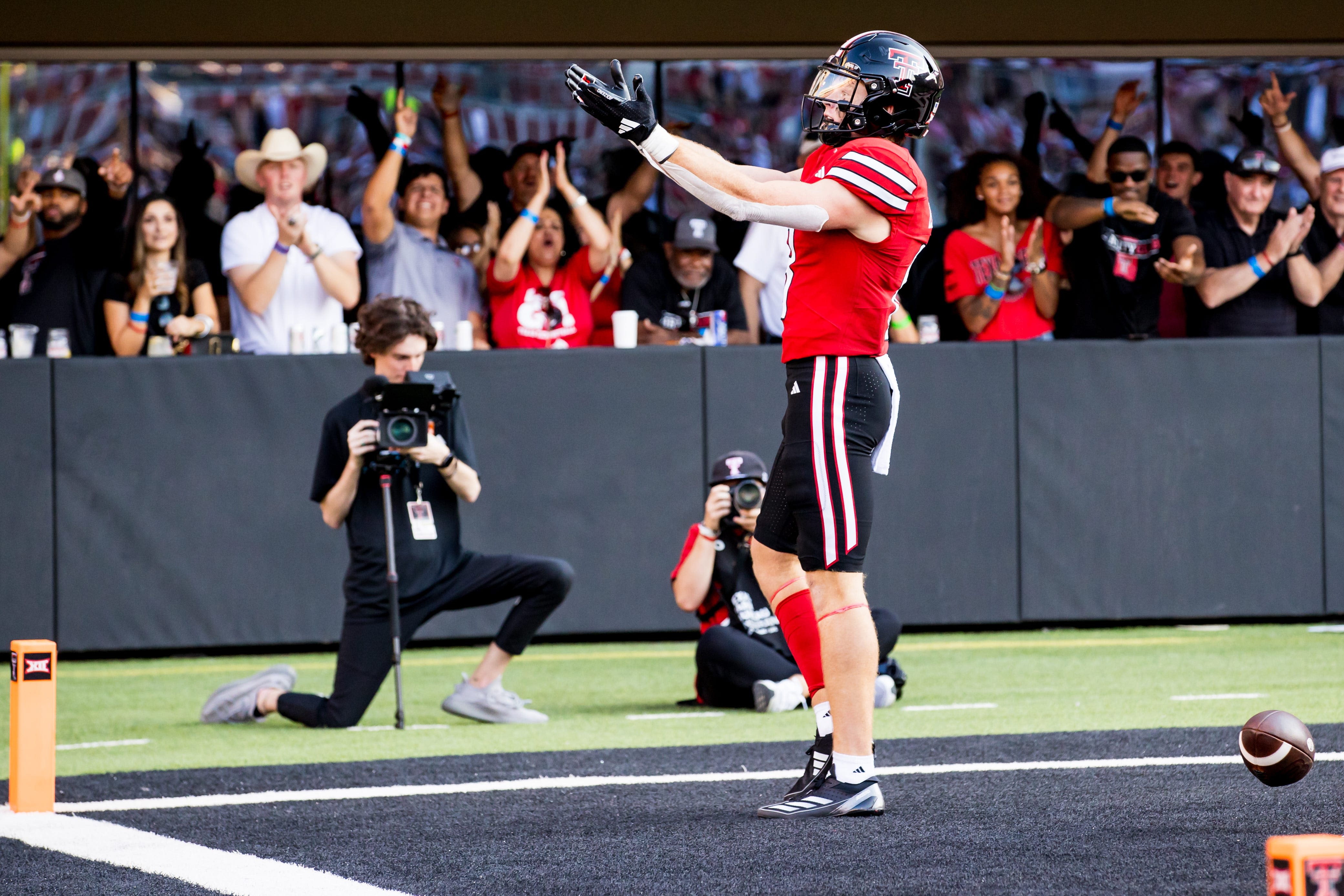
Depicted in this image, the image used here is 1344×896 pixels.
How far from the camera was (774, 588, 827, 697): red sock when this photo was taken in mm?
4934

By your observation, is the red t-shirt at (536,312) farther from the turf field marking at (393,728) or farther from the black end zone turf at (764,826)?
the black end zone turf at (764,826)

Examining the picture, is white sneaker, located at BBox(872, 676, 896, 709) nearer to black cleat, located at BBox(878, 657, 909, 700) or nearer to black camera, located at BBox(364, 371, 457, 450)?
black cleat, located at BBox(878, 657, 909, 700)

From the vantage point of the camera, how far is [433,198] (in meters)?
10.6

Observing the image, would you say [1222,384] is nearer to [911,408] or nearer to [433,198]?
[911,408]

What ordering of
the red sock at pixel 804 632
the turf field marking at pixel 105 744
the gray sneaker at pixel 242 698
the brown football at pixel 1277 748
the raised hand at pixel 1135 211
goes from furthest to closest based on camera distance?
the raised hand at pixel 1135 211
the gray sneaker at pixel 242 698
the turf field marking at pixel 105 744
the red sock at pixel 804 632
the brown football at pixel 1277 748

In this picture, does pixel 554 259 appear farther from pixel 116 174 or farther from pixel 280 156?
pixel 116 174


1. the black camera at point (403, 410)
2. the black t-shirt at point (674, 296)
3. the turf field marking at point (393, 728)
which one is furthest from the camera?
the black t-shirt at point (674, 296)

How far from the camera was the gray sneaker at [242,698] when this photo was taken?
7.17 metres

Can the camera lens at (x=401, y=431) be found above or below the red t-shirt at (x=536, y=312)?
below

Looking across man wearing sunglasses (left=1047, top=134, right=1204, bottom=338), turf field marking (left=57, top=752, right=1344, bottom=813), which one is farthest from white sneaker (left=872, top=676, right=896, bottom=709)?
man wearing sunglasses (left=1047, top=134, right=1204, bottom=338)

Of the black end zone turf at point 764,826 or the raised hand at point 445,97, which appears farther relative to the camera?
the raised hand at point 445,97

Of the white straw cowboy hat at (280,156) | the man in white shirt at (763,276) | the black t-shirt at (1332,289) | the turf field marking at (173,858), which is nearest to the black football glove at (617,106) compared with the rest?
the turf field marking at (173,858)

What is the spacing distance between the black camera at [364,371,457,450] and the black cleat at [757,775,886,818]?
8.96 ft

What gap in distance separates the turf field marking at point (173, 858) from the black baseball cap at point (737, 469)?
3120mm
